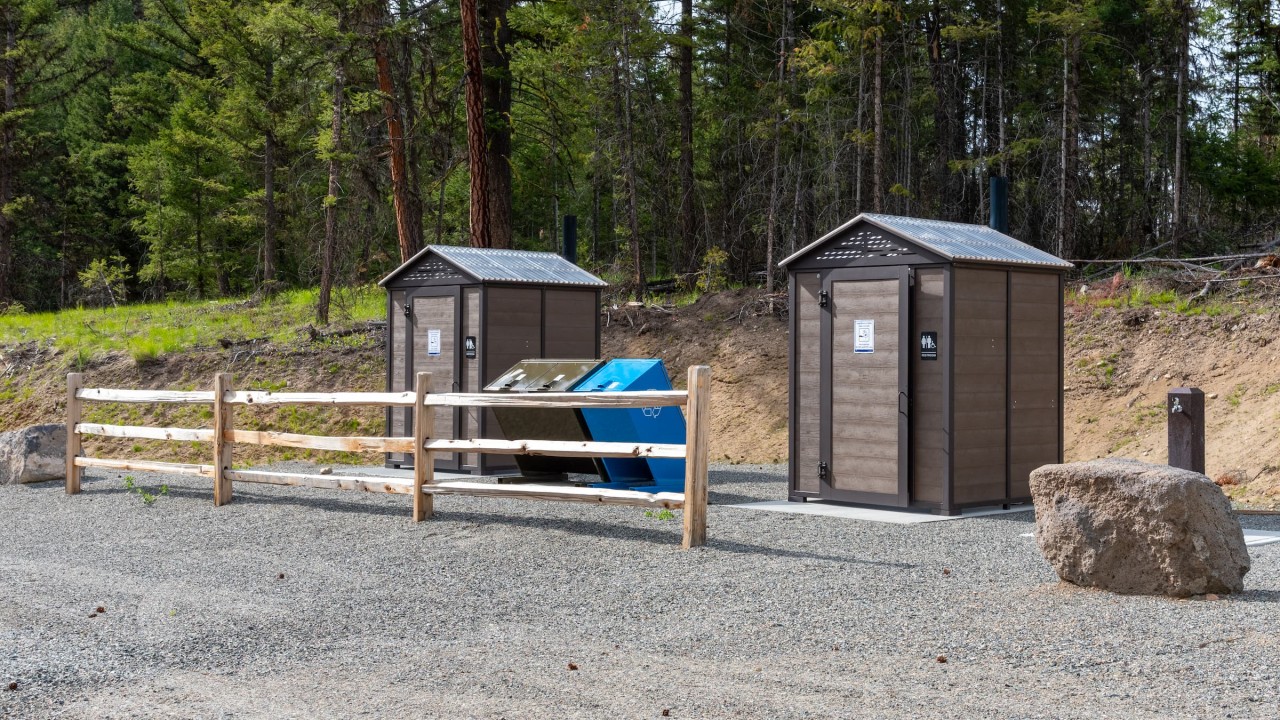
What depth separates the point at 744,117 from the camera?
2731 centimetres

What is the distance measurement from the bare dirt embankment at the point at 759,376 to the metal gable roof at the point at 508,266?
4.62 meters

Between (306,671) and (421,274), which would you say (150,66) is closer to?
(421,274)

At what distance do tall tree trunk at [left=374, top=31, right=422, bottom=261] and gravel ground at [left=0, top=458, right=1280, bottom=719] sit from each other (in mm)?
13245

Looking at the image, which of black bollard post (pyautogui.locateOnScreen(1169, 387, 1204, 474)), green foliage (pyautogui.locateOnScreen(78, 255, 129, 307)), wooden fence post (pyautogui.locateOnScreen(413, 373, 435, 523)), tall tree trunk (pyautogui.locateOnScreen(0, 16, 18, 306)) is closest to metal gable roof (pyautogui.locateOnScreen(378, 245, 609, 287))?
wooden fence post (pyautogui.locateOnScreen(413, 373, 435, 523))

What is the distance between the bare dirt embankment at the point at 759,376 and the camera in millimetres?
14938

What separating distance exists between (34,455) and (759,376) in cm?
1097

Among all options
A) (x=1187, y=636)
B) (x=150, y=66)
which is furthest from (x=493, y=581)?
(x=150, y=66)

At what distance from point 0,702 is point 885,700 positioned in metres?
3.77

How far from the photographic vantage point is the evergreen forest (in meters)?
21.9

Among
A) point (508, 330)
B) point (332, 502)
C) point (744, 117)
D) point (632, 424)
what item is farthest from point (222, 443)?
point (744, 117)

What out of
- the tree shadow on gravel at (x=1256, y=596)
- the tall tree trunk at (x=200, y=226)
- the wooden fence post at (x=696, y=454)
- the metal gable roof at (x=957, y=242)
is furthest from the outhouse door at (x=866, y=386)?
the tall tree trunk at (x=200, y=226)

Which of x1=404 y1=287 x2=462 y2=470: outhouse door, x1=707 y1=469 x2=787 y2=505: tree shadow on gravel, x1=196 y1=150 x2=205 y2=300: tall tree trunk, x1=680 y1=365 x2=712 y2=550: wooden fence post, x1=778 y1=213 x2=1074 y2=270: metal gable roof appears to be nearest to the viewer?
x1=680 y1=365 x2=712 y2=550: wooden fence post

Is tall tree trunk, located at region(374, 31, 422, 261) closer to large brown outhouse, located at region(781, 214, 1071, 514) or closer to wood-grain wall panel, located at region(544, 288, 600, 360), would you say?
wood-grain wall panel, located at region(544, 288, 600, 360)

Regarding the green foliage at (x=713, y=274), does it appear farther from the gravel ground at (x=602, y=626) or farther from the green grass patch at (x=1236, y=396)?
the gravel ground at (x=602, y=626)
